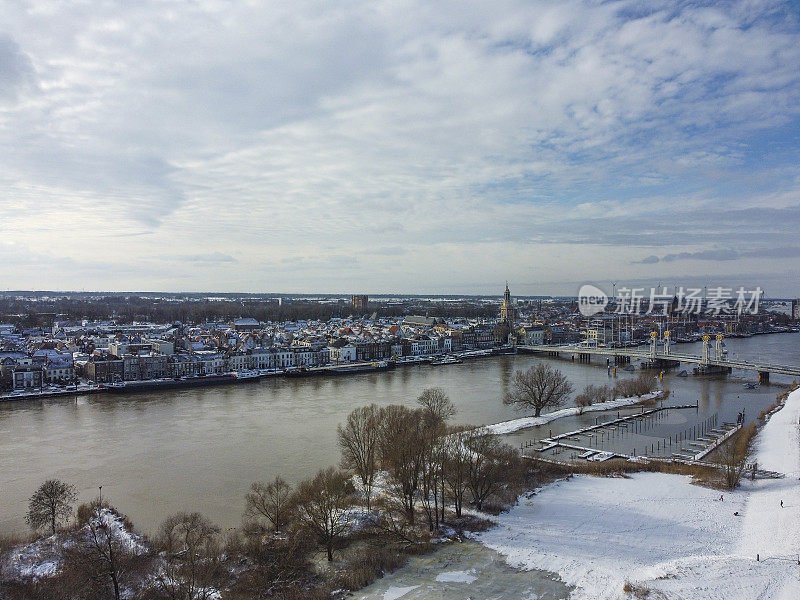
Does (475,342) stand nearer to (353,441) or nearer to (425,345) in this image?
(425,345)

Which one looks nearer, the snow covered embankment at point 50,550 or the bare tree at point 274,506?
the snow covered embankment at point 50,550

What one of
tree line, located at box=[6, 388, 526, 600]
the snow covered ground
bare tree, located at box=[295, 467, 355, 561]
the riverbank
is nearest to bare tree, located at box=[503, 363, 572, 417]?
the snow covered ground

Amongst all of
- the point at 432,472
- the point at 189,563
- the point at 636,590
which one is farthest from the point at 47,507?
the point at 636,590

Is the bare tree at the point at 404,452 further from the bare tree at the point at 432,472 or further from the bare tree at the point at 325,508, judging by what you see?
the bare tree at the point at 325,508

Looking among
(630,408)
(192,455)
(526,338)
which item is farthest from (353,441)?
(526,338)

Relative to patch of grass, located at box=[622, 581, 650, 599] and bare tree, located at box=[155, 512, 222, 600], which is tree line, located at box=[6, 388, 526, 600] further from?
patch of grass, located at box=[622, 581, 650, 599]

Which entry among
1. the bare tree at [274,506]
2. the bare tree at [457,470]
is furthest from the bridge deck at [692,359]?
the bare tree at [274,506]
